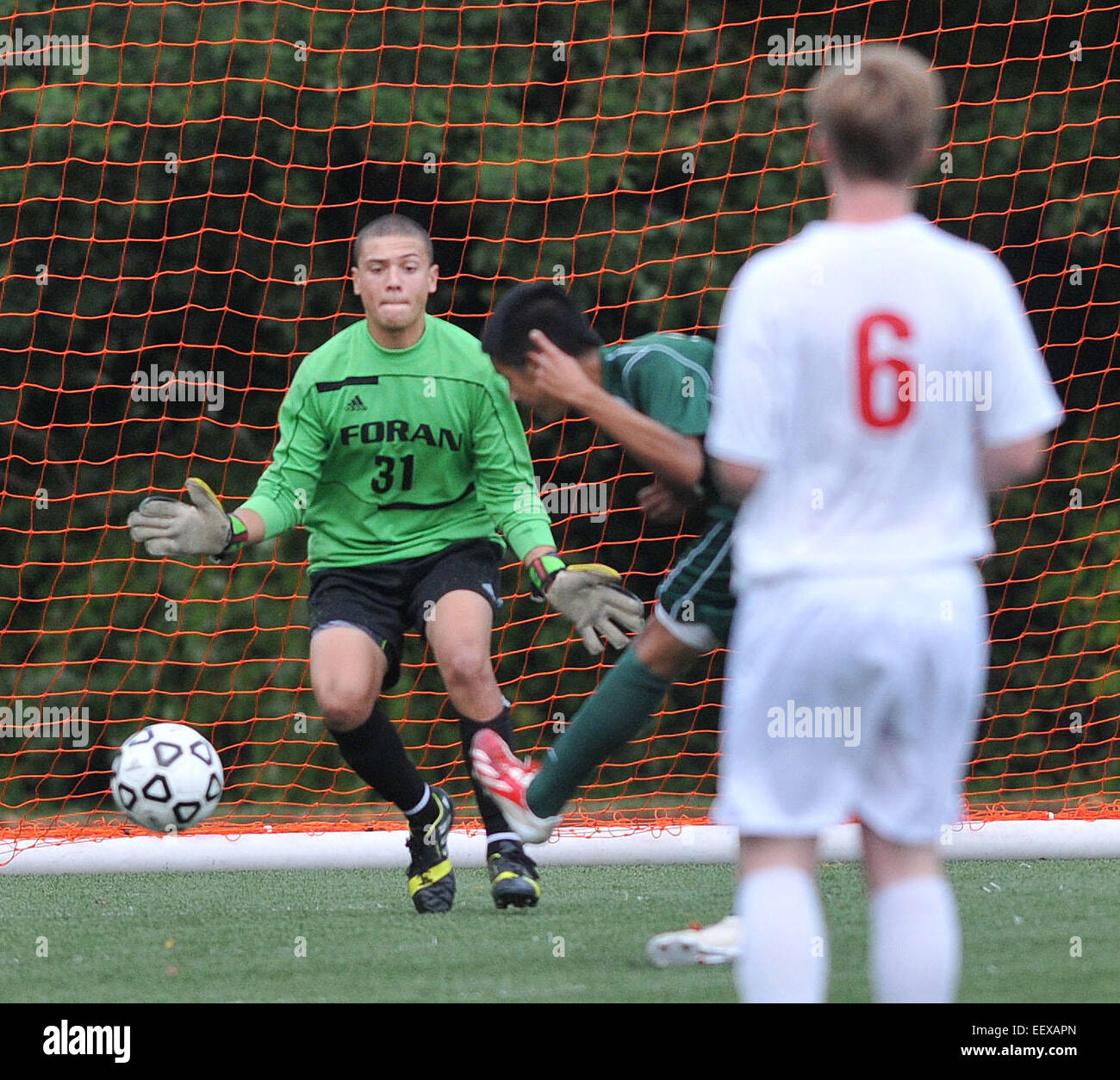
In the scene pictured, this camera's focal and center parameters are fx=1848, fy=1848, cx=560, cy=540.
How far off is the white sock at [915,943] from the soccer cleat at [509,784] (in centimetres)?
143

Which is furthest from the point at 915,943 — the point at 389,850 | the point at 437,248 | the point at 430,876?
the point at 437,248

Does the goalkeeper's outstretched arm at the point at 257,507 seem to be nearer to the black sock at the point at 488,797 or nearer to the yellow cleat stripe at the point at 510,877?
the black sock at the point at 488,797

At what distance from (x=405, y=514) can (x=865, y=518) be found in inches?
93.3

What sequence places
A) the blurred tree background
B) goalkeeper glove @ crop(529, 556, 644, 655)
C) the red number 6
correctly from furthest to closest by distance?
1. the blurred tree background
2. goalkeeper glove @ crop(529, 556, 644, 655)
3. the red number 6

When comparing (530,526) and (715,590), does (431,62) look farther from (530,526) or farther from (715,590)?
(715,590)

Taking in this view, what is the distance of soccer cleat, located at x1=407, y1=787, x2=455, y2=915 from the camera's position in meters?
4.26

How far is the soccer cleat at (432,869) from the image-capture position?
4.26 m

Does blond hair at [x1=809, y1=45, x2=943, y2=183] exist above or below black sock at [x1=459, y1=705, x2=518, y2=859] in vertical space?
above

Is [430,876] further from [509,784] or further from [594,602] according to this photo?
[594,602]

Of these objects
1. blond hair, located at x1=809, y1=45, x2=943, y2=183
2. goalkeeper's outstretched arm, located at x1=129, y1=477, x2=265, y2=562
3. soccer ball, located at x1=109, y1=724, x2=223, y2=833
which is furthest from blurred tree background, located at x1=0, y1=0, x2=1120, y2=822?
blond hair, located at x1=809, y1=45, x2=943, y2=183

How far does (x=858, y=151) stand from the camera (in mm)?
2135

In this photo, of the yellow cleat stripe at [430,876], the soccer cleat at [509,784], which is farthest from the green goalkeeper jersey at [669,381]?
the yellow cleat stripe at [430,876]

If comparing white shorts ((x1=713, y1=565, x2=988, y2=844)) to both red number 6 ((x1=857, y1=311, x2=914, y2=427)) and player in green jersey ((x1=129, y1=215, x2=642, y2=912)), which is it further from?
player in green jersey ((x1=129, y1=215, x2=642, y2=912))

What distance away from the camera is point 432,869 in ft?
14.1
